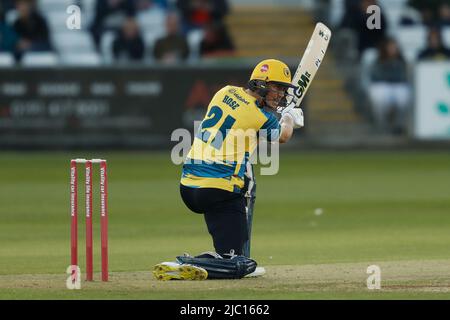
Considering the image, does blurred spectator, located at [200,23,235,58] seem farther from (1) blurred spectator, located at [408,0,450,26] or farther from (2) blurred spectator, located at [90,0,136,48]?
(1) blurred spectator, located at [408,0,450,26]

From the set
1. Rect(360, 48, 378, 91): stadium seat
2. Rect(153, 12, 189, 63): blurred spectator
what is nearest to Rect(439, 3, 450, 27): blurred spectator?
Rect(360, 48, 378, 91): stadium seat

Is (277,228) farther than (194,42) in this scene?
No

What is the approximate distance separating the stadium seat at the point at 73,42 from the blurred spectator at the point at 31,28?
53 centimetres

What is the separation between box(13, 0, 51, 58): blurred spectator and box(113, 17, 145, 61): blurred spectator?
4.38 feet

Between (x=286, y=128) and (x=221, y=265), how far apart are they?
3.78ft

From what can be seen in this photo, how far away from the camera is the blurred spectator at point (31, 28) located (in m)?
23.5

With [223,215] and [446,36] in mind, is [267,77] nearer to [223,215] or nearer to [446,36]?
[223,215]

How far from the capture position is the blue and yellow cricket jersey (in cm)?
941

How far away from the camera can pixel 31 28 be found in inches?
926

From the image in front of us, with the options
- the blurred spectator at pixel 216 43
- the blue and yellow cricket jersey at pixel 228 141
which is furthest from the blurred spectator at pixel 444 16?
the blue and yellow cricket jersey at pixel 228 141

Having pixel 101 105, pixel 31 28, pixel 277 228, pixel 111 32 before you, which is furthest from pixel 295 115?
pixel 111 32

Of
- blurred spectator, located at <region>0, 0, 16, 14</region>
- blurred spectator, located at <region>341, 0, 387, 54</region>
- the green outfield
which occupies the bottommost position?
the green outfield

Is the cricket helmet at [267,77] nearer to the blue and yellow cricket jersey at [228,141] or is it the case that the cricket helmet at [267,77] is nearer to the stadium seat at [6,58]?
the blue and yellow cricket jersey at [228,141]
